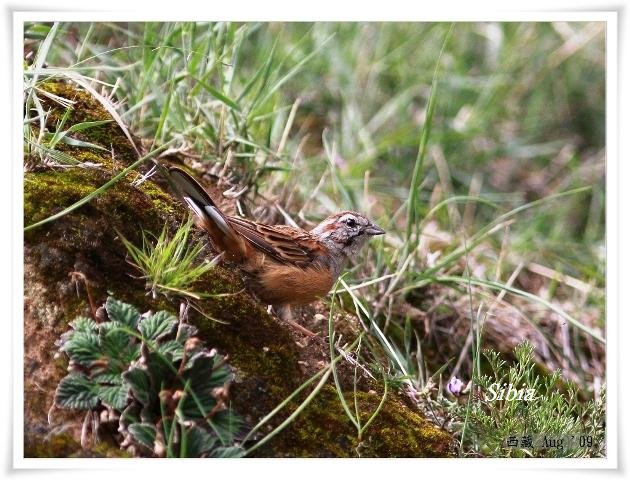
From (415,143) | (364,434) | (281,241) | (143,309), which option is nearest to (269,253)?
(281,241)

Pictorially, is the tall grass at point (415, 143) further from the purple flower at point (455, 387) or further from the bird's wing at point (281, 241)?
Answer: the bird's wing at point (281, 241)

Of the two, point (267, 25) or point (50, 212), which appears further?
point (267, 25)

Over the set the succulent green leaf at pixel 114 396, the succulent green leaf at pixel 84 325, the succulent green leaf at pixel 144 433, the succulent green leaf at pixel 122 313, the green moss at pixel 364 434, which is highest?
the succulent green leaf at pixel 122 313

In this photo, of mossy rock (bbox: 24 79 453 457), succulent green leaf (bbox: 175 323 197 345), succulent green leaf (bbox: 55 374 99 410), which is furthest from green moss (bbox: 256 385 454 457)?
succulent green leaf (bbox: 55 374 99 410)

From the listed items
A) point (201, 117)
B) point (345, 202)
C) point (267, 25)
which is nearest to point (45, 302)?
→ point (201, 117)

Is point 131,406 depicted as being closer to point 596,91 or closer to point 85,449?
point 85,449

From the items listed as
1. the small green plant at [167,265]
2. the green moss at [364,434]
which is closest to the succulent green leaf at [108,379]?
the small green plant at [167,265]
